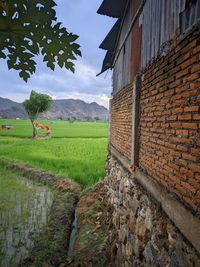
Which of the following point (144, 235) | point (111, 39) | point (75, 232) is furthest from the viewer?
point (111, 39)

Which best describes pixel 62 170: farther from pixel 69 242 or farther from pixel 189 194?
pixel 189 194

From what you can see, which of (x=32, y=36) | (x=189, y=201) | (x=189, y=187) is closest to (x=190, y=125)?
(x=189, y=187)

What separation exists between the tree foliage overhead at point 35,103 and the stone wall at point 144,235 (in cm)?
3283

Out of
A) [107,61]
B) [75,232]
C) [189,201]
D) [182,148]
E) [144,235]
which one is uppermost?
[107,61]

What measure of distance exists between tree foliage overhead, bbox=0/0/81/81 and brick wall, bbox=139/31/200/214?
3.97 feet

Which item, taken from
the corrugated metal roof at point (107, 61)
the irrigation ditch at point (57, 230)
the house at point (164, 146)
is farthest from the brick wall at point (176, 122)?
the corrugated metal roof at point (107, 61)

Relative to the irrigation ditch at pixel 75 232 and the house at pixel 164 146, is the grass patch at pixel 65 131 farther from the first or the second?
the house at pixel 164 146

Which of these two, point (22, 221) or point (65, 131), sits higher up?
point (65, 131)

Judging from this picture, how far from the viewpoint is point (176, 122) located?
9.74ft

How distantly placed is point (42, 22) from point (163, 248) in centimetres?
275

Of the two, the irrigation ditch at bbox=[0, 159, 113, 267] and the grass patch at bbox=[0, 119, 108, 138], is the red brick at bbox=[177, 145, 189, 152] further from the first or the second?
the grass patch at bbox=[0, 119, 108, 138]

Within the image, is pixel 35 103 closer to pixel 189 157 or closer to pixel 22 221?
pixel 22 221

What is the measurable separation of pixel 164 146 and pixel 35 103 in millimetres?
35725

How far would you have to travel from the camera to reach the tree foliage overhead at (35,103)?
3731cm
